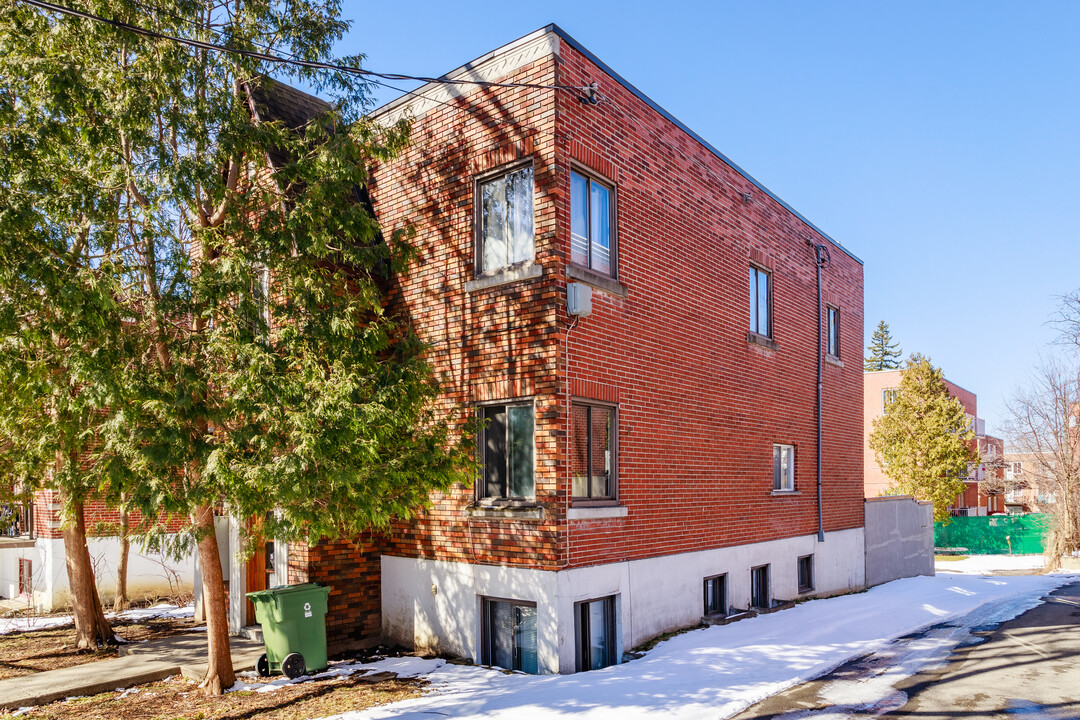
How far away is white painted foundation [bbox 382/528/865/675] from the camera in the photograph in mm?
9359

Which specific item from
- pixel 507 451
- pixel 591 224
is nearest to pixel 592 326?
pixel 591 224

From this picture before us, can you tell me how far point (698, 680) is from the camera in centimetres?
878

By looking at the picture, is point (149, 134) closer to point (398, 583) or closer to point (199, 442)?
point (199, 442)

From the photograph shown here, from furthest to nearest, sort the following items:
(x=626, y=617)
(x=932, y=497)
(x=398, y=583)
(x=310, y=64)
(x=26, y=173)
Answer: (x=932, y=497) < (x=398, y=583) < (x=626, y=617) < (x=310, y=64) < (x=26, y=173)

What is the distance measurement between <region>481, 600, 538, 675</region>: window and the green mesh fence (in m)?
35.6

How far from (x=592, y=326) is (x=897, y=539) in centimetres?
1573

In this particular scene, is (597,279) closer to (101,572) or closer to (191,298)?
(191,298)

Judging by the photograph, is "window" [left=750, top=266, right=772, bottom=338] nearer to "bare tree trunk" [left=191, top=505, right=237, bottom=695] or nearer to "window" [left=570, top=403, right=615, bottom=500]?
"window" [left=570, top=403, right=615, bottom=500]

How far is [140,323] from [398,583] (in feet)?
18.0

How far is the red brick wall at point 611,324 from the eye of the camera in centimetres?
983

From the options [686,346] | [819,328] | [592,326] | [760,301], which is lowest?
[686,346]

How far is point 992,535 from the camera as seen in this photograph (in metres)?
37.8

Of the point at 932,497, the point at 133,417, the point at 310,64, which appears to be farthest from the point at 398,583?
the point at 932,497

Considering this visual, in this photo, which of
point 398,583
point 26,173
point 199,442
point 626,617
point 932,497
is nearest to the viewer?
point 26,173
